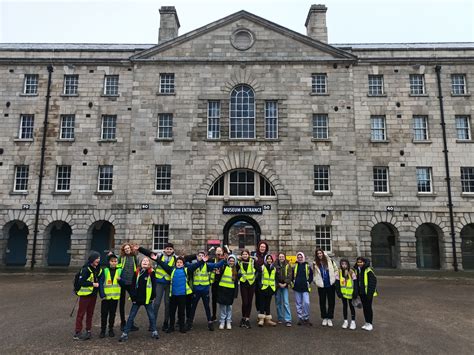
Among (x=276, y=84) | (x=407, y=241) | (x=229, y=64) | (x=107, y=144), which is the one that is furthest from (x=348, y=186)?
(x=107, y=144)

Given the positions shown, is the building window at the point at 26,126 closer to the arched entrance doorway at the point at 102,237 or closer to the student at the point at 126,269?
the arched entrance doorway at the point at 102,237

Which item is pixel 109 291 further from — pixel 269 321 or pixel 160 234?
pixel 160 234

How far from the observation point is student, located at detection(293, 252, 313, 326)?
9.38m

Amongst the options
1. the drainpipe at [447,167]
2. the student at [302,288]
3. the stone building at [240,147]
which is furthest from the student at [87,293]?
the drainpipe at [447,167]

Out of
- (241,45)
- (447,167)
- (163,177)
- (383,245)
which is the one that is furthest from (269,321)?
(241,45)

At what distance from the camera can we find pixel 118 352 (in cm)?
725

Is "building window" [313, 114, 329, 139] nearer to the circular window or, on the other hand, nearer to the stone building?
the stone building

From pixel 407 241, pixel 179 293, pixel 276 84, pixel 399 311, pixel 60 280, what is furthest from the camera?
pixel 276 84

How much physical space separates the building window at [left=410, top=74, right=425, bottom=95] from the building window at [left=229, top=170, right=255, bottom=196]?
13493 millimetres

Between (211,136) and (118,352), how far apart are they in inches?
722

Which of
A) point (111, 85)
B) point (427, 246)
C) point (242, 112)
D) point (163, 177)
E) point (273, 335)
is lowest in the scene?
point (273, 335)

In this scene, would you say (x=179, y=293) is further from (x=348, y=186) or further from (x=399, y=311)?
(x=348, y=186)

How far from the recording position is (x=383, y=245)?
82.1 ft

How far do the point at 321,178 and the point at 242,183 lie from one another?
18.1 ft
